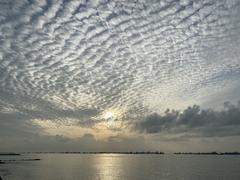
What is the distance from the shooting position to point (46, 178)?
311 feet

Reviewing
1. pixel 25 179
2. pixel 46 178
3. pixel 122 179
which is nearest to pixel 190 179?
pixel 122 179

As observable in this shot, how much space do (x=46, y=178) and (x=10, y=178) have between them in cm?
1154

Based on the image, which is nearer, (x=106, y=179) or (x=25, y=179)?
(x=25, y=179)

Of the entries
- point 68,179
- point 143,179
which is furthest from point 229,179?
point 68,179

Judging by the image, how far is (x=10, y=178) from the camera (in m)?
89.8

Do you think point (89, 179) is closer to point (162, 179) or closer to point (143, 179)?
point (143, 179)

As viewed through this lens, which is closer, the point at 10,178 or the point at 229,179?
the point at 10,178

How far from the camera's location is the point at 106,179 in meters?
97.2

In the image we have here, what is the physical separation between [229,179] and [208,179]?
7.43 meters

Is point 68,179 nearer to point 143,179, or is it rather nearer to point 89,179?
point 89,179

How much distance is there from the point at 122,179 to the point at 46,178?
26.0 m

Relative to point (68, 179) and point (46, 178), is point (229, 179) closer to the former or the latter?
point (68, 179)

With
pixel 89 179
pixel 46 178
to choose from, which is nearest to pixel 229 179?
pixel 89 179

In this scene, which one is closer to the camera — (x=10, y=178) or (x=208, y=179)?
(x=10, y=178)
